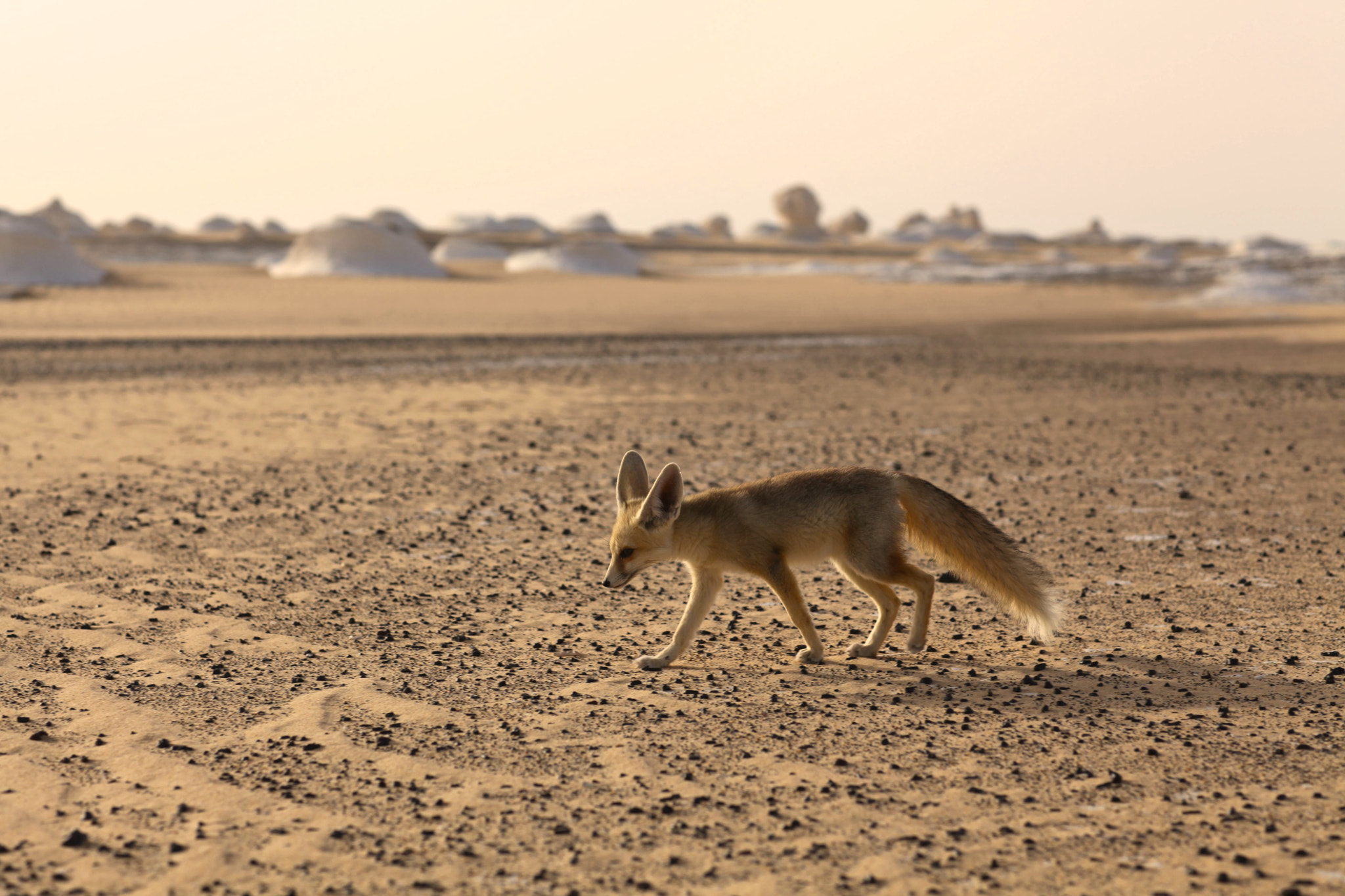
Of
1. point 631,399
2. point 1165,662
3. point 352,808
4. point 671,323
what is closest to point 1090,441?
point 631,399

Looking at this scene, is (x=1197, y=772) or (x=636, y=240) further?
(x=636, y=240)

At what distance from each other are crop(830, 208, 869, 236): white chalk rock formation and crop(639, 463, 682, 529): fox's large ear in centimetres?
18759

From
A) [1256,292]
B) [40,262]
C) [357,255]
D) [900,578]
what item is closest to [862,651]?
[900,578]

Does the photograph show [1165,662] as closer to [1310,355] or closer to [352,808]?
[352,808]

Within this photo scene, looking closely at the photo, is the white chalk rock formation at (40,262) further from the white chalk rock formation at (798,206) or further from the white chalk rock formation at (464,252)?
the white chalk rock formation at (798,206)

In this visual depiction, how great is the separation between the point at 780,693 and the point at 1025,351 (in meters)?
20.1

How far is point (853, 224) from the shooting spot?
19112 cm

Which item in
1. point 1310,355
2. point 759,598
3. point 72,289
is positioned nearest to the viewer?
point 759,598

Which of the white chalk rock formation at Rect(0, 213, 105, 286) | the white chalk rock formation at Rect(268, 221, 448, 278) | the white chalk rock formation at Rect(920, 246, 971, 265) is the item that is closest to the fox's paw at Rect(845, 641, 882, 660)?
the white chalk rock formation at Rect(0, 213, 105, 286)

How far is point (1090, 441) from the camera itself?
13484 mm

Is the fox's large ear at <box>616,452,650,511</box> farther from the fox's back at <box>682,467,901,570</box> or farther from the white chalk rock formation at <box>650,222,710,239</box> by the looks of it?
the white chalk rock formation at <box>650,222,710,239</box>

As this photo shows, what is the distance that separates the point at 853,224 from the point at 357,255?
469 ft

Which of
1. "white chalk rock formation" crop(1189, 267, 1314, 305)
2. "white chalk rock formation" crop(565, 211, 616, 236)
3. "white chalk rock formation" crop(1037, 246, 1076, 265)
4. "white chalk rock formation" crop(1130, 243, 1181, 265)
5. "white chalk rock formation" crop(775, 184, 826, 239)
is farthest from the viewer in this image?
"white chalk rock formation" crop(775, 184, 826, 239)

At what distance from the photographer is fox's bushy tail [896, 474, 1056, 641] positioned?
20.3 ft
